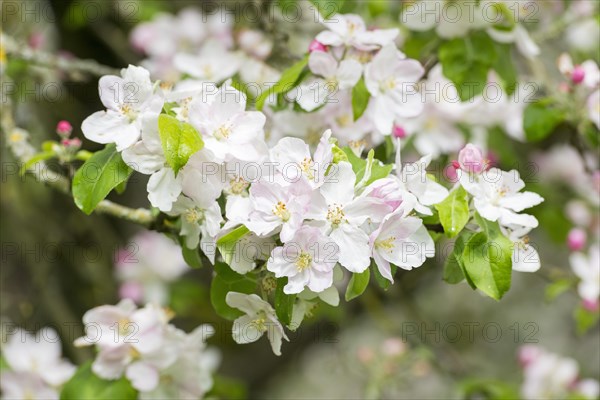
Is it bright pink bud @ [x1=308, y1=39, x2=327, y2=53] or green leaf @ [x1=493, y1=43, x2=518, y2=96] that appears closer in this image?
bright pink bud @ [x1=308, y1=39, x2=327, y2=53]

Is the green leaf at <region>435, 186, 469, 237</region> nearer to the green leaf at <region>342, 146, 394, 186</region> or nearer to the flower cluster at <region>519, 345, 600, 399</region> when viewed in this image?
the green leaf at <region>342, 146, 394, 186</region>

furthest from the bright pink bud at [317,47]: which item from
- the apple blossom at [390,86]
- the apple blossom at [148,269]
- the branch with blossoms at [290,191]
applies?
the apple blossom at [148,269]

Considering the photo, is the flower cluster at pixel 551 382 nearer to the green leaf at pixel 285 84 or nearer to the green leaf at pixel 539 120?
the green leaf at pixel 539 120

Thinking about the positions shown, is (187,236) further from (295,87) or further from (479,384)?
(479,384)

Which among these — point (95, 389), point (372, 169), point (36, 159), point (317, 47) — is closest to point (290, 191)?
point (372, 169)

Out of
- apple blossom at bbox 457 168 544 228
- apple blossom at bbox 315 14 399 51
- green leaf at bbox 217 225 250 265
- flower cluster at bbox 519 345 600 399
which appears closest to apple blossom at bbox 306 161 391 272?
green leaf at bbox 217 225 250 265

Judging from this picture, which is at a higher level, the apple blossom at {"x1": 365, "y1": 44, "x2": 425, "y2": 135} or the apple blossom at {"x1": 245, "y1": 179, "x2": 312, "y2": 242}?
the apple blossom at {"x1": 245, "y1": 179, "x2": 312, "y2": 242}
